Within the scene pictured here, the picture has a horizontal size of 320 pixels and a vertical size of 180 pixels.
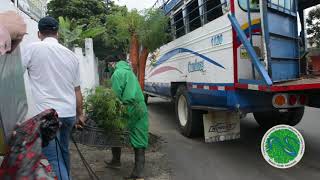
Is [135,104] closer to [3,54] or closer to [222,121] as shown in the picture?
[222,121]

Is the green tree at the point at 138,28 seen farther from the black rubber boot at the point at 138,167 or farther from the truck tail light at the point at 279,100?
the truck tail light at the point at 279,100

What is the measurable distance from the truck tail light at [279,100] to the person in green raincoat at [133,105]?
1.73 m

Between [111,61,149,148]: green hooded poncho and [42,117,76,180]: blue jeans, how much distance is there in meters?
1.53

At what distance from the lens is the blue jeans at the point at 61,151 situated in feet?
13.4

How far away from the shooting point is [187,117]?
9109 millimetres

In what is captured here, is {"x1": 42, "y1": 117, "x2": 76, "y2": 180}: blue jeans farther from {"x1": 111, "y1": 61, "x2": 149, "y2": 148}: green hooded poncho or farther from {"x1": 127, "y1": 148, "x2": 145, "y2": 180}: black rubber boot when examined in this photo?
{"x1": 127, "y1": 148, "x2": 145, "y2": 180}: black rubber boot

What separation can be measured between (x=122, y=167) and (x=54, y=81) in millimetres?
2845

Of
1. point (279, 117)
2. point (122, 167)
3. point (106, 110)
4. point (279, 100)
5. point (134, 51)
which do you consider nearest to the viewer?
point (106, 110)

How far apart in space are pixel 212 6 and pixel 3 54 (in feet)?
18.3

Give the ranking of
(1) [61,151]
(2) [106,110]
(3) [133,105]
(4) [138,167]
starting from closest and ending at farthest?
(1) [61,151] → (2) [106,110] → (3) [133,105] → (4) [138,167]

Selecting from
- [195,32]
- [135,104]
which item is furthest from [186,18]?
[135,104]

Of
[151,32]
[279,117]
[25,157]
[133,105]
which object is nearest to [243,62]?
[133,105]

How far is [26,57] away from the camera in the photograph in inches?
162

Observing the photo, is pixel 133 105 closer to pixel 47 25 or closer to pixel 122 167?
pixel 122 167
